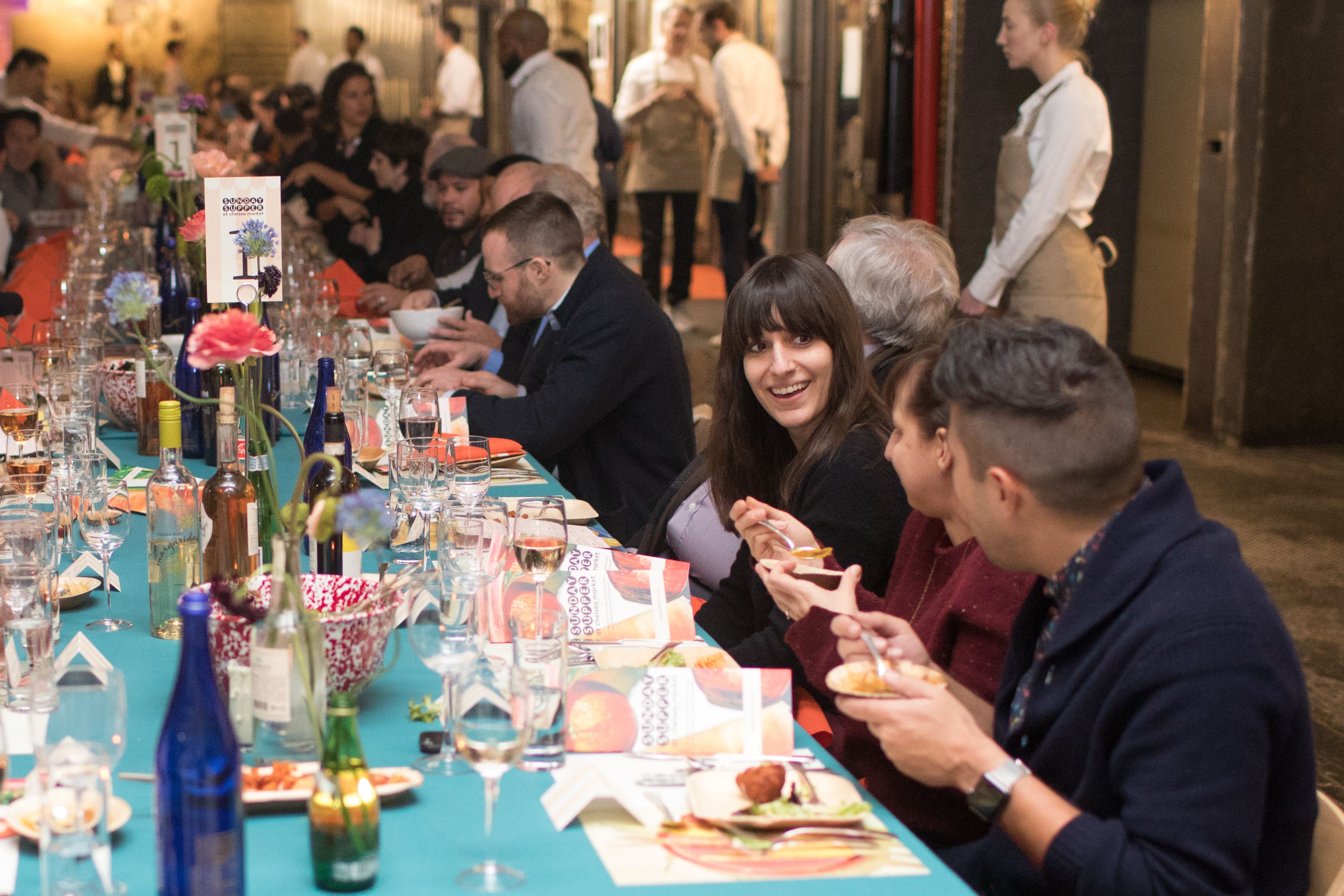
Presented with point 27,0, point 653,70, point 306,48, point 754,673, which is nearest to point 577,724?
point 754,673

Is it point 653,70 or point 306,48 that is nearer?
point 653,70

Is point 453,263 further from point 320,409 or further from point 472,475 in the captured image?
point 472,475

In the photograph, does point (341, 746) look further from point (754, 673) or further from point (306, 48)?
point (306, 48)

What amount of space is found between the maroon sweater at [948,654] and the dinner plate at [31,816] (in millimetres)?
811

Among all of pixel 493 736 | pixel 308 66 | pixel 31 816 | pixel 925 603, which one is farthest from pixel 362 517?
pixel 308 66

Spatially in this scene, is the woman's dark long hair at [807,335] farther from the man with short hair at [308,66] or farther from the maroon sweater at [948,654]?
the man with short hair at [308,66]

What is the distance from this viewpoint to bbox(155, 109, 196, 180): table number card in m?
4.36

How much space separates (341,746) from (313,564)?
76cm

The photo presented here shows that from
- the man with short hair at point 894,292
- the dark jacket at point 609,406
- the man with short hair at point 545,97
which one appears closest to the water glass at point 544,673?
the man with short hair at point 894,292

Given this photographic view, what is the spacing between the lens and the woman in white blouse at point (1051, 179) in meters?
4.88

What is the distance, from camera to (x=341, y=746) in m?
1.19

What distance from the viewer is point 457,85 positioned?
42.4 ft

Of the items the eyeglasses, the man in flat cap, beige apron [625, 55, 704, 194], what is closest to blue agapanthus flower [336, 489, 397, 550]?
the eyeglasses

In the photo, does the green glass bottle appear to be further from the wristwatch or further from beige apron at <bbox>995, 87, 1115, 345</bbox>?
beige apron at <bbox>995, 87, 1115, 345</bbox>
